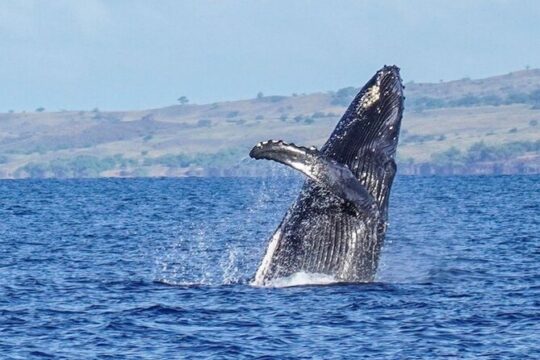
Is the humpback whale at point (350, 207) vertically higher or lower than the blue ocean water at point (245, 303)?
higher

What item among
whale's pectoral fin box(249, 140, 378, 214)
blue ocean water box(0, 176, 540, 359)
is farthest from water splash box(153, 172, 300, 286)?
whale's pectoral fin box(249, 140, 378, 214)

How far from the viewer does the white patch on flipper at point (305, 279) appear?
2130 centimetres

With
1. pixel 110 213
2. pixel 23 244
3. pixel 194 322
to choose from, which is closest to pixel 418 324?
pixel 194 322

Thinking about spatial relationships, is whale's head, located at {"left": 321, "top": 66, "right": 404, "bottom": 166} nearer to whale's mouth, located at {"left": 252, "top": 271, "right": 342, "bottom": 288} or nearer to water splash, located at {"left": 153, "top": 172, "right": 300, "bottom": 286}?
whale's mouth, located at {"left": 252, "top": 271, "right": 342, "bottom": 288}

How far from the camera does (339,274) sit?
2139cm

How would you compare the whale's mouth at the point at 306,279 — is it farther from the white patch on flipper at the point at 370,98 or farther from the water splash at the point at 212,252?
the water splash at the point at 212,252

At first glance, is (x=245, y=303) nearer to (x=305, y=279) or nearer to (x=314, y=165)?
(x=305, y=279)

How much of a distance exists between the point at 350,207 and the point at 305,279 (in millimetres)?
1494

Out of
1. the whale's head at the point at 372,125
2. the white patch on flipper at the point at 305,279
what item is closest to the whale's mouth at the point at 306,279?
the white patch on flipper at the point at 305,279

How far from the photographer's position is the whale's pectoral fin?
19.4m

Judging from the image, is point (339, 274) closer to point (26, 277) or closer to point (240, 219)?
point (26, 277)

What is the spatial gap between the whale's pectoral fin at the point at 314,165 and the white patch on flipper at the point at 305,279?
5.97 feet

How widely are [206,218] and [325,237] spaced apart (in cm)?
3433

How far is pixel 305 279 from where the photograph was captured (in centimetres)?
2141
